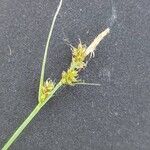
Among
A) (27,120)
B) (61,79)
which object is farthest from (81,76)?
(27,120)

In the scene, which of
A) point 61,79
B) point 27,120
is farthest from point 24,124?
point 61,79

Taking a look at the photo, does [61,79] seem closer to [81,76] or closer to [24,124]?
[81,76]

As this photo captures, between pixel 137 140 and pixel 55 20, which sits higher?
pixel 55 20

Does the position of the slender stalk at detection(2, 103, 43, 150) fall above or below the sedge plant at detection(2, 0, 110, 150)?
below

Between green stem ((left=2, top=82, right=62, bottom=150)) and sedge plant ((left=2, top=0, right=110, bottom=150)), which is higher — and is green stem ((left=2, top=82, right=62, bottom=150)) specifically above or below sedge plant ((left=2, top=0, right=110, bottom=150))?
below

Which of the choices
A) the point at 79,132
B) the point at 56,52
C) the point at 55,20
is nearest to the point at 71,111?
the point at 79,132

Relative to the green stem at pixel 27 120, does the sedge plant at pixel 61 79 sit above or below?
above

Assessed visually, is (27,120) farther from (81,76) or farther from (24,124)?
(81,76)

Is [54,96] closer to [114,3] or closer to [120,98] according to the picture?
[120,98]
